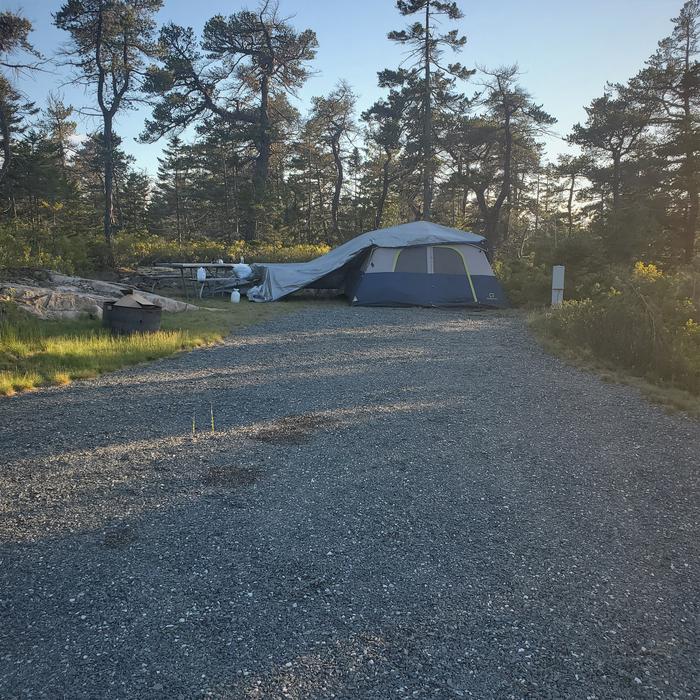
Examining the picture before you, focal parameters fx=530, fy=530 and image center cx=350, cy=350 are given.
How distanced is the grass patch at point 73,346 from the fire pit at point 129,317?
0.54 ft

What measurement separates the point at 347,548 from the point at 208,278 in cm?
1400

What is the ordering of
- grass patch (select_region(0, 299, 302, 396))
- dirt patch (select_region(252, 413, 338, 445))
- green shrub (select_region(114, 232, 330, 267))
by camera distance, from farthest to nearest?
green shrub (select_region(114, 232, 330, 267)), grass patch (select_region(0, 299, 302, 396)), dirt patch (select_region(252, 413, 338, 445))

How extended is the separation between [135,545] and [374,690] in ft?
4.92

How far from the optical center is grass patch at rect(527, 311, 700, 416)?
17.8ft

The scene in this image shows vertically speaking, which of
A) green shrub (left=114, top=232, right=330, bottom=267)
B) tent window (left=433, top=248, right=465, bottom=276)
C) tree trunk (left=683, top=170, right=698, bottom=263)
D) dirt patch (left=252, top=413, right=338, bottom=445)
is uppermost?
tree trunk (left=683, top=170, right=698, bottom=263)

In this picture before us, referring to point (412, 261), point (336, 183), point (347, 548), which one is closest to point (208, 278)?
point (412, 261)

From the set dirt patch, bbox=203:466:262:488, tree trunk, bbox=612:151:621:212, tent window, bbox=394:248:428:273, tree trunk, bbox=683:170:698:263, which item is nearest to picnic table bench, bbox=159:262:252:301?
tent window, bbox=394:248:428:273

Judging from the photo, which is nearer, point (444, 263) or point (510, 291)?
point (444, 263)

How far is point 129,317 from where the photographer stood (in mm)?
8367

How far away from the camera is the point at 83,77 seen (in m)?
19.4

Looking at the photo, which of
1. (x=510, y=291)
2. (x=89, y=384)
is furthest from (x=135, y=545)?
(x=510, y=291)

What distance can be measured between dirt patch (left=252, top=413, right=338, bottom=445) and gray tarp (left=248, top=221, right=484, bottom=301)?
9167mm

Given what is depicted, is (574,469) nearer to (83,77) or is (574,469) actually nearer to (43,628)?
(43,628)

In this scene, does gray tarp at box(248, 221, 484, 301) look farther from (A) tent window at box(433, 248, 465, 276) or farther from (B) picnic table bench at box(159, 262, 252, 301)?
(B) picnic table bench at box(159, 262, 252, 301)
